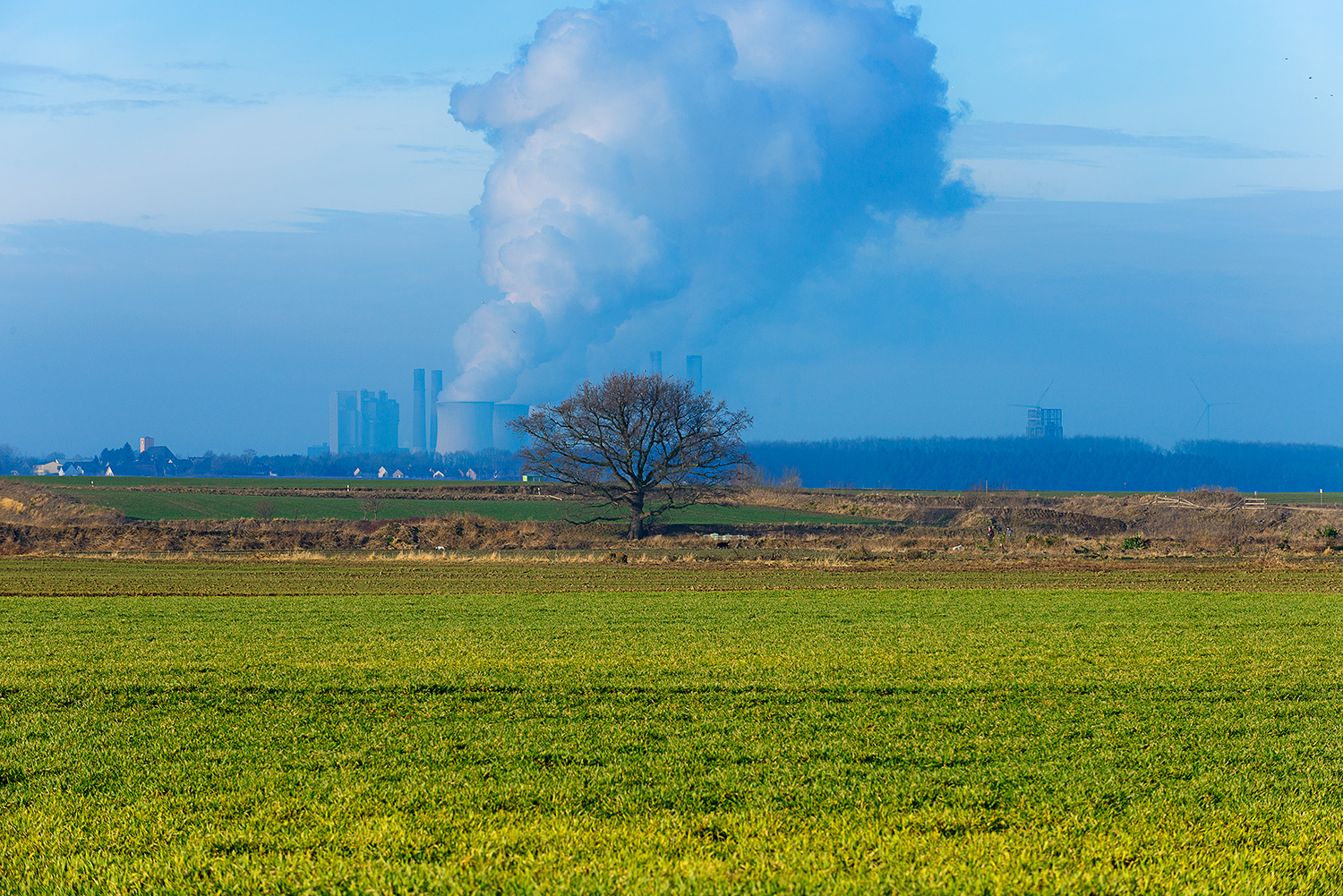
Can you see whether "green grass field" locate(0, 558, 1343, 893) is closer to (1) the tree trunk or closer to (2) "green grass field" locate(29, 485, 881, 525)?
(1) the tree trunk

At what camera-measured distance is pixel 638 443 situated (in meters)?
59.9

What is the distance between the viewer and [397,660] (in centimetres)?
1680

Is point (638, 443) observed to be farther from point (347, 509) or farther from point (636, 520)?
point (347, 509)

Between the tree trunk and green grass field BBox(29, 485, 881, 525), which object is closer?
the tree trunk

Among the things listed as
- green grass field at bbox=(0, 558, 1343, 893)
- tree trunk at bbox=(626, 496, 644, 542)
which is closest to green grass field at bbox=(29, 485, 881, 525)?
tree trunk at bbox=(626, 496, 644, 542)

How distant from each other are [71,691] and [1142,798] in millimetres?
12596

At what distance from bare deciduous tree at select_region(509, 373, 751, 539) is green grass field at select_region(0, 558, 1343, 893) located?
36756mm

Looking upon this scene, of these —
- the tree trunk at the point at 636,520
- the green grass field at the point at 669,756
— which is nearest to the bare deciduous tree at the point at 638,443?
the tree trunk at the point at 636,520

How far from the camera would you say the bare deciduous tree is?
59.6m

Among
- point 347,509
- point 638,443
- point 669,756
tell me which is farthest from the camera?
point 347,509

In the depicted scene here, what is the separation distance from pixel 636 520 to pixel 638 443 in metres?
4.52

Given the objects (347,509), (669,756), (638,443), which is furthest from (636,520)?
(669,756)

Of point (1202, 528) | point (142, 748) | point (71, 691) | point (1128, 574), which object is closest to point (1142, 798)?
point (142, 748)

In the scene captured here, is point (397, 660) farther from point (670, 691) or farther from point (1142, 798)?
point (1142, 798)
